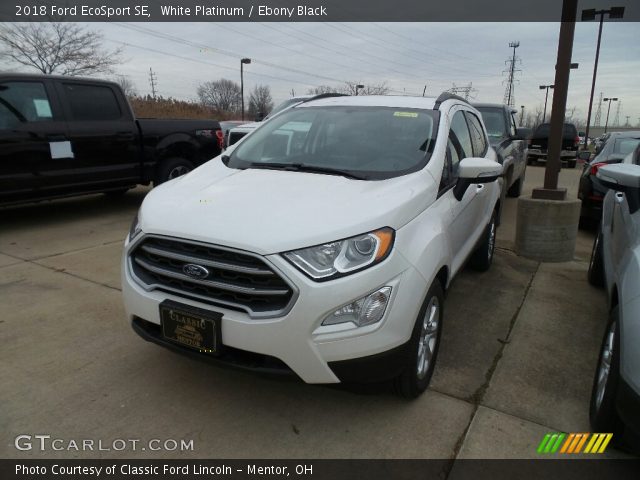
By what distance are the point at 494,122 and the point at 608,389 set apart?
22.3 ft

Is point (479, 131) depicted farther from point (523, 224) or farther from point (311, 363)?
point (311, 363)

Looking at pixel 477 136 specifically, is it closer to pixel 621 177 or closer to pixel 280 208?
pixel 621 177

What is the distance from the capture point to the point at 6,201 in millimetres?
6027

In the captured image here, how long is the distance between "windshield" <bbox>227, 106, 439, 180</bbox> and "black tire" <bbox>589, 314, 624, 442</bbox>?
1.41 meters

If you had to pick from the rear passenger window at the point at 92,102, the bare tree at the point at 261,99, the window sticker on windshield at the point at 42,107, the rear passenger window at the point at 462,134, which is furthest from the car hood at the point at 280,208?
the bare tree at the point at 261,99

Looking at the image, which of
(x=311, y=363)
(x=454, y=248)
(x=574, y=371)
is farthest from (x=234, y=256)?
(x=574, y=371)

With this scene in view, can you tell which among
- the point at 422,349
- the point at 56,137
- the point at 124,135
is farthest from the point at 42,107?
the point at 422,349

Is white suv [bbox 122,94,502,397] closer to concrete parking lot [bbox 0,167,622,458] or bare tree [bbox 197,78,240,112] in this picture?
concrete parking lot [bbox 0,167,622,458]

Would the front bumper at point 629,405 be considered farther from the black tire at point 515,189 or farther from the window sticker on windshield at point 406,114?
the black tire at point 515,189

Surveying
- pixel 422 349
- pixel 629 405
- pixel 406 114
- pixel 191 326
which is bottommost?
pixel 422 349

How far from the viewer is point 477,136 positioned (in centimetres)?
464

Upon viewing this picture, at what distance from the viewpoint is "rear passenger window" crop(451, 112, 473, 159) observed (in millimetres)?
3699
